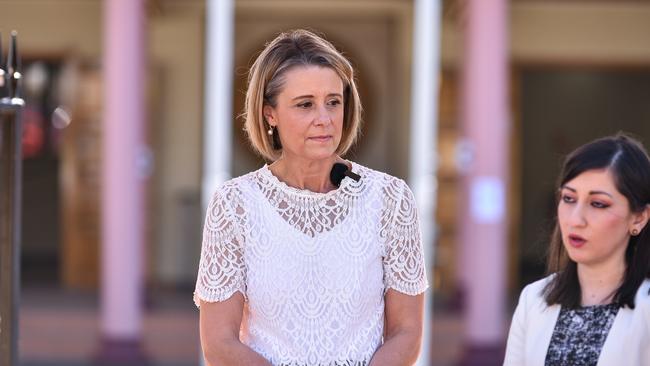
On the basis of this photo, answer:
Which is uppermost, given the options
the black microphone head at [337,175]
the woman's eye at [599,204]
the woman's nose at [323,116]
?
the woman's nose at [323,116]

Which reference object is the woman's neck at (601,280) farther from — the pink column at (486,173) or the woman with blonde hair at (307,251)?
the pink column at (486,173)

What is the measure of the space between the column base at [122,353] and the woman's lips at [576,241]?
5421mm

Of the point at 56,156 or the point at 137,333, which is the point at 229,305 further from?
the point at 56,156

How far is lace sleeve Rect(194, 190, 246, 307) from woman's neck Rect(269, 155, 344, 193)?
16 centimetres

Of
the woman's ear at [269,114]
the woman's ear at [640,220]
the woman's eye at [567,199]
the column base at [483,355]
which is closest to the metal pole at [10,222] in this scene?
the woman's ear at [269,114]

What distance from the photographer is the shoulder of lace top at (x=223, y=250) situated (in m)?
2.86

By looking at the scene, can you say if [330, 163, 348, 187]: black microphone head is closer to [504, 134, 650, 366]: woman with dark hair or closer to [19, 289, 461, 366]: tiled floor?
[504, 134, 650, 366]: woman with dark hair

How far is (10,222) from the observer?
10.5 ft

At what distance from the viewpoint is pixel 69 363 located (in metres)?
8.41

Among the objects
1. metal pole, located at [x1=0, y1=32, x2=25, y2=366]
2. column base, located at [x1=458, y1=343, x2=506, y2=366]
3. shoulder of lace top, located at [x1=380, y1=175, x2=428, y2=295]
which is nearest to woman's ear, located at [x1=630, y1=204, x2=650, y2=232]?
shoulder of lace top, located at [x1=380, y1=175, x2=428, y2=295]

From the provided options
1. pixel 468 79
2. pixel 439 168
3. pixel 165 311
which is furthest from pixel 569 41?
pixel 165 311

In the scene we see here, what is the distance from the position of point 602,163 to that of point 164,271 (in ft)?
31.6

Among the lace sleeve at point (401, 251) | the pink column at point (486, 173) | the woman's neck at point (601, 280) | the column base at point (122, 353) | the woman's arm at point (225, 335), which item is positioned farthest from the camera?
the column base at point (122, 353)

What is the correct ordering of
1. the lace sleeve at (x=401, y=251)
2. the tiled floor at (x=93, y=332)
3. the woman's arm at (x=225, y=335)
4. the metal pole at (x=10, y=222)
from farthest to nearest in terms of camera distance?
the tiled floor at (x=93, y=332) < the metal pole at (x=10, y=222) < the lace sleeve at (x=401, y=251) < the woman's arm at (x=225, y=335)
